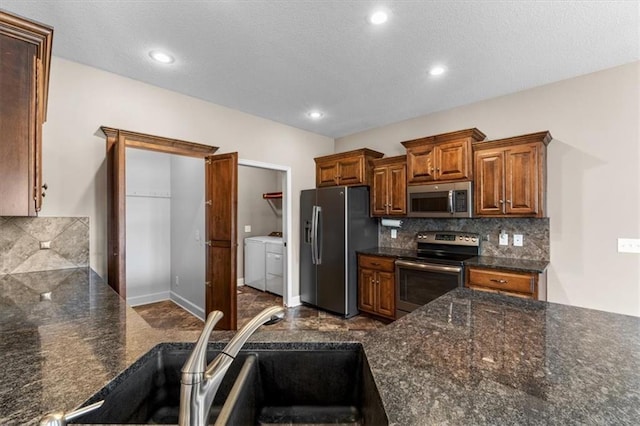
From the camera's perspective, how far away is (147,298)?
3840 millimetres

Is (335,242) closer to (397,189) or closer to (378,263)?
(378,263)

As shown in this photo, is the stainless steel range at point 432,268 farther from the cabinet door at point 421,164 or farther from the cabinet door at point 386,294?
the cabinet door at point 421,164

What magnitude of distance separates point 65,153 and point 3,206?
5.26 feet

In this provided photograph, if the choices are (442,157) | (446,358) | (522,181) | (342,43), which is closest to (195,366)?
(446,358)

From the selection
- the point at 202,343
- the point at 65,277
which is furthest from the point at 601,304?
the point at 65,277

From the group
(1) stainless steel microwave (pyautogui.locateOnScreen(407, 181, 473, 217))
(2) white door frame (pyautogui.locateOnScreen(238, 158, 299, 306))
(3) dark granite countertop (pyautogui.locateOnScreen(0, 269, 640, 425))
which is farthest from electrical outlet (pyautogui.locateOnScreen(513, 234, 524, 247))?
(2) white door frame (pyautogui.locateOnScreen(238, 158, 299, 306))

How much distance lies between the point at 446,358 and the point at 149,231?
3.91 meters

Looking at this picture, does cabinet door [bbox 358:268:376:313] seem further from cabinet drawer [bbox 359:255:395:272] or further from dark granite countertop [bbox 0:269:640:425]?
dark granite countertop [bbox 0:269:640:425]

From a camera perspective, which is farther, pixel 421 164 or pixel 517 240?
pixel 421 164

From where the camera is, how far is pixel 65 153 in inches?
97.8

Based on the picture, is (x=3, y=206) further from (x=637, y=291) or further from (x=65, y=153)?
(x=637, y=291)

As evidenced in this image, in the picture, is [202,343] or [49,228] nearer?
[202,343]

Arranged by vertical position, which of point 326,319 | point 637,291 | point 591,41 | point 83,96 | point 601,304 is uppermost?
point 591,41

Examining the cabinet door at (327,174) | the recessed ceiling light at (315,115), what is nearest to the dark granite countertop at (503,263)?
the cabinet door at (327,174)
